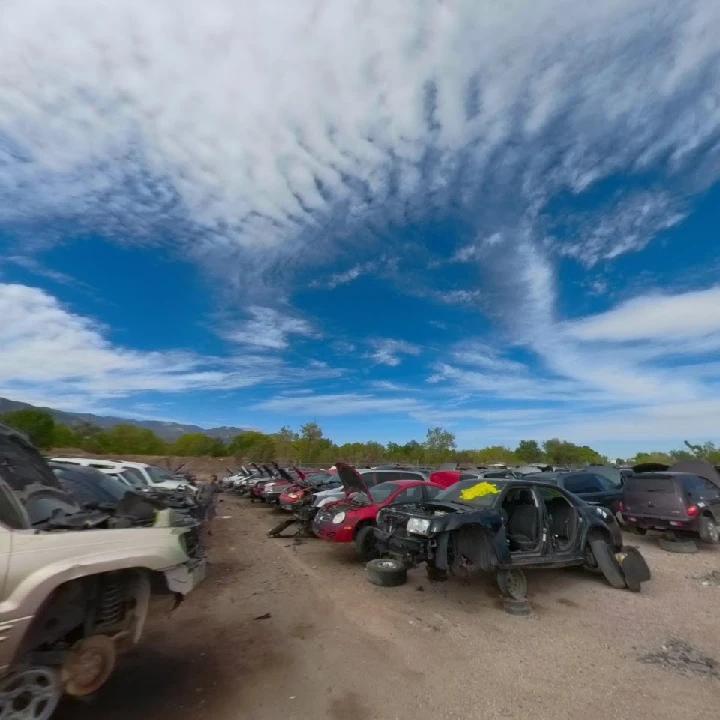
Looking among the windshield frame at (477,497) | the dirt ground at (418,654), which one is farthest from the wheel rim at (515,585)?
the windshield frame at (477,497)

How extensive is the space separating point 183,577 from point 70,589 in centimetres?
84

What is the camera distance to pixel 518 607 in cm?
561

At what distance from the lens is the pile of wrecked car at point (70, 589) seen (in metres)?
2.71

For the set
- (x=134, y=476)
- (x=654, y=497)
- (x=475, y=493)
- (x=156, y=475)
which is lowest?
(x=654, y=497)

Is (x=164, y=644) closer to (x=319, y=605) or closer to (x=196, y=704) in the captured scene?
(x=196, y=704)

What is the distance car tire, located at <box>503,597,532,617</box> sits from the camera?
18.3ft

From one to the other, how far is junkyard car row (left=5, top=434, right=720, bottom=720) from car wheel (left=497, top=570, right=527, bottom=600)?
0.05ft

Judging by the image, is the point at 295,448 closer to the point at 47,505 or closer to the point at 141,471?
the point at 141,471

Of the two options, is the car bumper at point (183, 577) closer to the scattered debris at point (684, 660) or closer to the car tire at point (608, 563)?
the scattered debris at point (684, 660)

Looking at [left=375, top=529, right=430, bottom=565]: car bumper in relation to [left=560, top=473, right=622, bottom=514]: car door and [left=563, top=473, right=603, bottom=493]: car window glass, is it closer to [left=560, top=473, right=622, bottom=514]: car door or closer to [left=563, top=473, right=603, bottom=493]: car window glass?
[left=560, top=473, right=622, bottom=514]: car door

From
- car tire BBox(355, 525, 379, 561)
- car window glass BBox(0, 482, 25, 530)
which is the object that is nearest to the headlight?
car tire BBox(355, 525, 379, 561)

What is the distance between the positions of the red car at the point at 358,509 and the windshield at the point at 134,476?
5.77m

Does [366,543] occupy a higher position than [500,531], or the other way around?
[500,531]

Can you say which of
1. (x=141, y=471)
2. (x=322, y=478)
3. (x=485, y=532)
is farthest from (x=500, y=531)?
(x=141, y=471)
